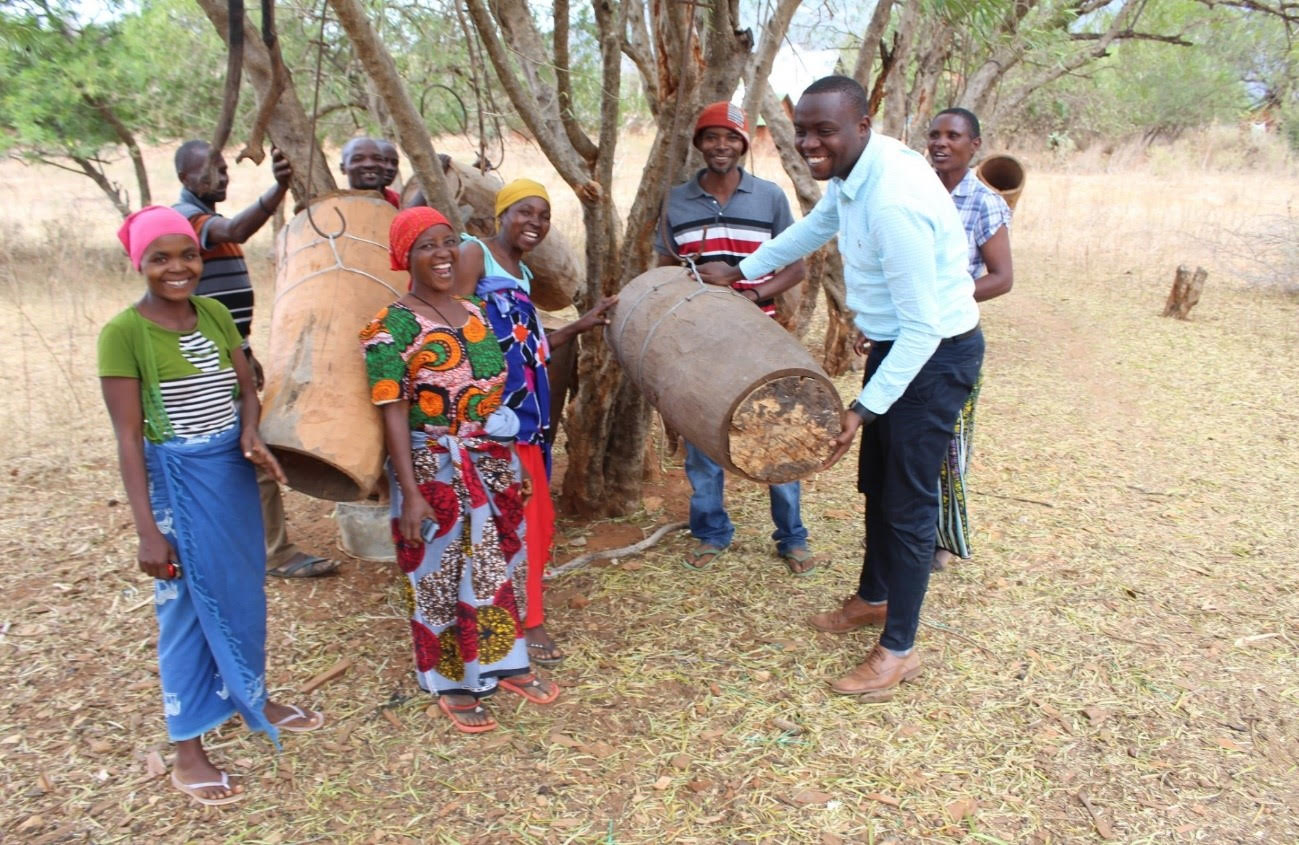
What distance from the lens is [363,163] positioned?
3449 mm

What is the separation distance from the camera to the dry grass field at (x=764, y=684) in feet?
7.88

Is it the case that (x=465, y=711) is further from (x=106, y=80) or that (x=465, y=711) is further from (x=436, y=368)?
(x=106, y=80)

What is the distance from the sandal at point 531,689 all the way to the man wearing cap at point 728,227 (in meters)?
1.00

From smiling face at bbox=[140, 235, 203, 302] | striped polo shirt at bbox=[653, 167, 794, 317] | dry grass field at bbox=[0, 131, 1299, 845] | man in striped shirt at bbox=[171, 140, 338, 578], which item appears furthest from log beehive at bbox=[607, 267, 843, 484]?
man in striped shirt at bbox=[171, 140, 338, 578]

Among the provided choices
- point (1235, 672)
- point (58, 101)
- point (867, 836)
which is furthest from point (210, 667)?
point (58, 101)

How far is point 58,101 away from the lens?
863 cm

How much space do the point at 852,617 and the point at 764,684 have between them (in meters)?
0.49

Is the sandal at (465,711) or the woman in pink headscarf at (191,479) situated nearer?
the woman in pink headscarf at (191,479)

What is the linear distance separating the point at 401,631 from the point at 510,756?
836 mm

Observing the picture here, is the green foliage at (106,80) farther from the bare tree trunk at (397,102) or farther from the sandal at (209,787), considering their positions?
the sandal at (209,787)

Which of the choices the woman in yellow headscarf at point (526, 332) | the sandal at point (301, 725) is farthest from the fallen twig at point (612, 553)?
the sandal at point (301, 725)

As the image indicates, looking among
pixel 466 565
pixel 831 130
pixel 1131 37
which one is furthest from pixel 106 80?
pixel 1131 37

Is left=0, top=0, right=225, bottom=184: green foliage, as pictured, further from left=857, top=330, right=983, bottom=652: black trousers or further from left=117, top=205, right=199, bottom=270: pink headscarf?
left=857, top=330, right=983, bottom=652: black trousers

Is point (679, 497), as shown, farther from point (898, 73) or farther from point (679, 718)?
point (898, 73)
